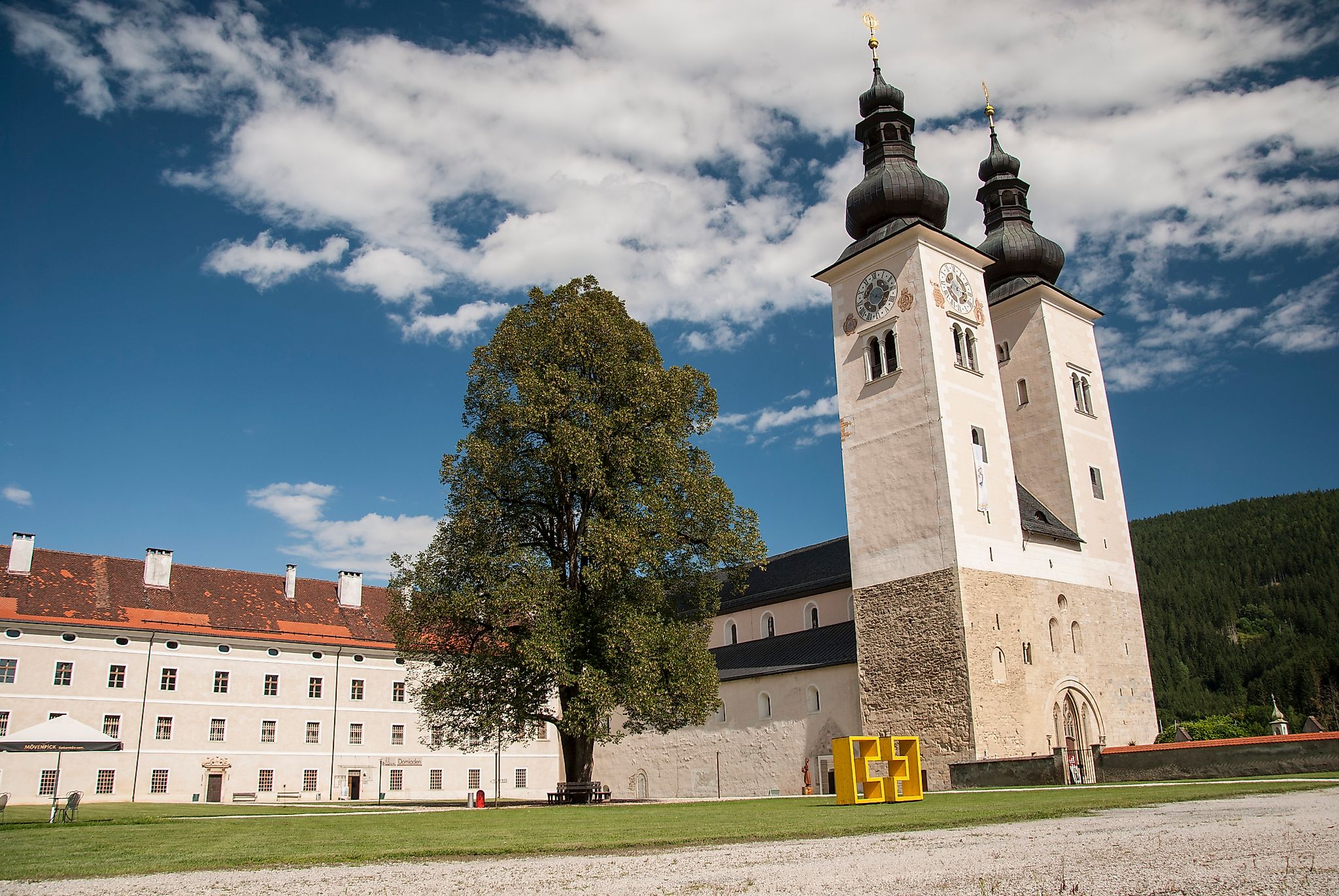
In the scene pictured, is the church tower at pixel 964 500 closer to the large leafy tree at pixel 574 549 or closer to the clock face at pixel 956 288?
the clock face at pixel 956 288

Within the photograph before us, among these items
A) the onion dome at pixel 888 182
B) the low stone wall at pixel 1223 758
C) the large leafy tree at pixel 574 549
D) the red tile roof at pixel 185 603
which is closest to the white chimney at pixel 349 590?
the red tile roof at pixel 185 603

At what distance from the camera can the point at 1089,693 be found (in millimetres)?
32156

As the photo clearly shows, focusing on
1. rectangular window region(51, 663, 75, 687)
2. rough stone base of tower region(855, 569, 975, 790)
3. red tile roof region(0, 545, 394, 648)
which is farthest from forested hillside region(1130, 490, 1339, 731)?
rectangular window region(51, 663, 75, 687)

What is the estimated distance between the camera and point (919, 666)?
96.9 feet

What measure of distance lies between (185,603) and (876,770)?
1514 inches

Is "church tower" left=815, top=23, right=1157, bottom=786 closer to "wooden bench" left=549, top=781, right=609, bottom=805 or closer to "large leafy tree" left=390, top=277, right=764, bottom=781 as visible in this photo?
"large leafy tree" left=390, top=277, right=764, bottom=781

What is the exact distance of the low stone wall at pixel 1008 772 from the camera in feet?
77.7

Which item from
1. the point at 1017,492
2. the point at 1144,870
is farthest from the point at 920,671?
the point at 1144,870

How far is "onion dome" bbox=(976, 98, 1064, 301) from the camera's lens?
130 feet

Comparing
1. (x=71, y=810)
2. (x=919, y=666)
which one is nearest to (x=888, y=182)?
(x=919, y=666)

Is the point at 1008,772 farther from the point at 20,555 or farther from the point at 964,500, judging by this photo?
the point at 20,555

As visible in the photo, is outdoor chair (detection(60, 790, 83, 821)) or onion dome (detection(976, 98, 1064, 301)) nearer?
outdoor chair (detection(60, 790, 83, 821))

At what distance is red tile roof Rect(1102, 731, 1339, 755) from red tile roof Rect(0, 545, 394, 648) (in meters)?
30.5

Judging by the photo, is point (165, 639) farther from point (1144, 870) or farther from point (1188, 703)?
point (1188, 703)
